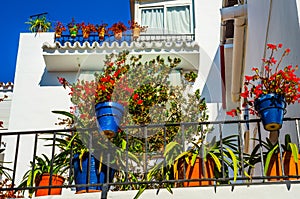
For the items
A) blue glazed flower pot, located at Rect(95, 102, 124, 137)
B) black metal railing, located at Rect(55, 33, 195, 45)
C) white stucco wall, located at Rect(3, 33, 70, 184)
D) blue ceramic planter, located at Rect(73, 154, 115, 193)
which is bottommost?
blue ceramic planter, located at Rect(73, 154, 115, 193)

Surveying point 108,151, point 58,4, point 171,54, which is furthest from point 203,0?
point 108,151

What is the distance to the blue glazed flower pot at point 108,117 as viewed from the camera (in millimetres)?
5875

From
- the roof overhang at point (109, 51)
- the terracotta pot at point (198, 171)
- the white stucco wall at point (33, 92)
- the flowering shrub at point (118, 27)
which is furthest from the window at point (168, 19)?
the terracotta pot at point (198, 171)

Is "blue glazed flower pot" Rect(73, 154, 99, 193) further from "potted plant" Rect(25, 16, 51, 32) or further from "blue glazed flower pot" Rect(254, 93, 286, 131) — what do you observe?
"potted plant" Rect(25, 16, 51, 32)

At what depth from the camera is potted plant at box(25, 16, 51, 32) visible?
13.5 m

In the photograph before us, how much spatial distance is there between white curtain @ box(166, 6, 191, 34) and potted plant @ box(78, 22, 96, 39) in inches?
88.3

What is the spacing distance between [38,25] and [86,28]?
4.93 feet

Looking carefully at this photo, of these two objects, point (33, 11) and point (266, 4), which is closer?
point (266, 4)

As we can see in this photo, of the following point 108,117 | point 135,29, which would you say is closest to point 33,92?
point 135,29

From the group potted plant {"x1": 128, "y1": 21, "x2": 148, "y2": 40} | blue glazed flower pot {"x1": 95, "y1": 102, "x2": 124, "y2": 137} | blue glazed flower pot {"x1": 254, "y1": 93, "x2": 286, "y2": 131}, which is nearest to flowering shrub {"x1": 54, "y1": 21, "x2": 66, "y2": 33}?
potted plant {"x1": 128, "y1": 21, "x2": 148, "y2": 40}

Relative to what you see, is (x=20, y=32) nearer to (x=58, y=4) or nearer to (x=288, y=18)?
(x=58, y=4)

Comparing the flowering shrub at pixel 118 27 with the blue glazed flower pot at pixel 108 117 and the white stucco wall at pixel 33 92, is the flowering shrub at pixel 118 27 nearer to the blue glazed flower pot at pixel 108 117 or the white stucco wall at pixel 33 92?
the white stucco wall at pixel 33 92

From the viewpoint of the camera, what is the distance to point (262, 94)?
17.6 feet

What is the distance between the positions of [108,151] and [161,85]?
3169 mm
